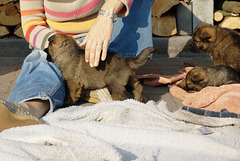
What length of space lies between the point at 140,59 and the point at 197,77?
1.11 meters

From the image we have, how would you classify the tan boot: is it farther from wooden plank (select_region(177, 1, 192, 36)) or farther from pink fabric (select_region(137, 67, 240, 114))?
wooden plank (select_region(177, 1, 192, 36))

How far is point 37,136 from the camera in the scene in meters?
1.63

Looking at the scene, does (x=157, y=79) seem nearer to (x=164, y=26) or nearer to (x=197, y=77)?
(x=197, y=77)

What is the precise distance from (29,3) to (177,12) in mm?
3041

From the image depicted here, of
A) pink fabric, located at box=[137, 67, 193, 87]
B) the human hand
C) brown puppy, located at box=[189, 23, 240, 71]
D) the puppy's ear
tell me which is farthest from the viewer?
brown puppy, located at box=[189, 23, 240, 71]

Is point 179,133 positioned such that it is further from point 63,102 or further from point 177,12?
point 177,12

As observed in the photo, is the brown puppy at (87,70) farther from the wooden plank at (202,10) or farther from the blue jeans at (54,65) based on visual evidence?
the wooden plank at (202,10)

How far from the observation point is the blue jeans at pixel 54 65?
2275 mm

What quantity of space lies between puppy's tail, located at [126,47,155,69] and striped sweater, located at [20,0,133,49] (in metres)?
0.64

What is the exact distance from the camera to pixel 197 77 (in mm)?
3283

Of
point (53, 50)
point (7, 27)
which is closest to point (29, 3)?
point (53, 50)

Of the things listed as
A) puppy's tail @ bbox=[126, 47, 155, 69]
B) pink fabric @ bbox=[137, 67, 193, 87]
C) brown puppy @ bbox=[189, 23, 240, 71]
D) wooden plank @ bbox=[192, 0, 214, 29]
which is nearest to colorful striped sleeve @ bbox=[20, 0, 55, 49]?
puppy's tail @ bbox=[126, 47, 155, 69]

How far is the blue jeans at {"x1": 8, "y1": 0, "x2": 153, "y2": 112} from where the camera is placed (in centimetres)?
228

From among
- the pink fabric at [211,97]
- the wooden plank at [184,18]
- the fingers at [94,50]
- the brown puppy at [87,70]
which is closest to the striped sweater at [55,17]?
the brown puppy at [87,70]
